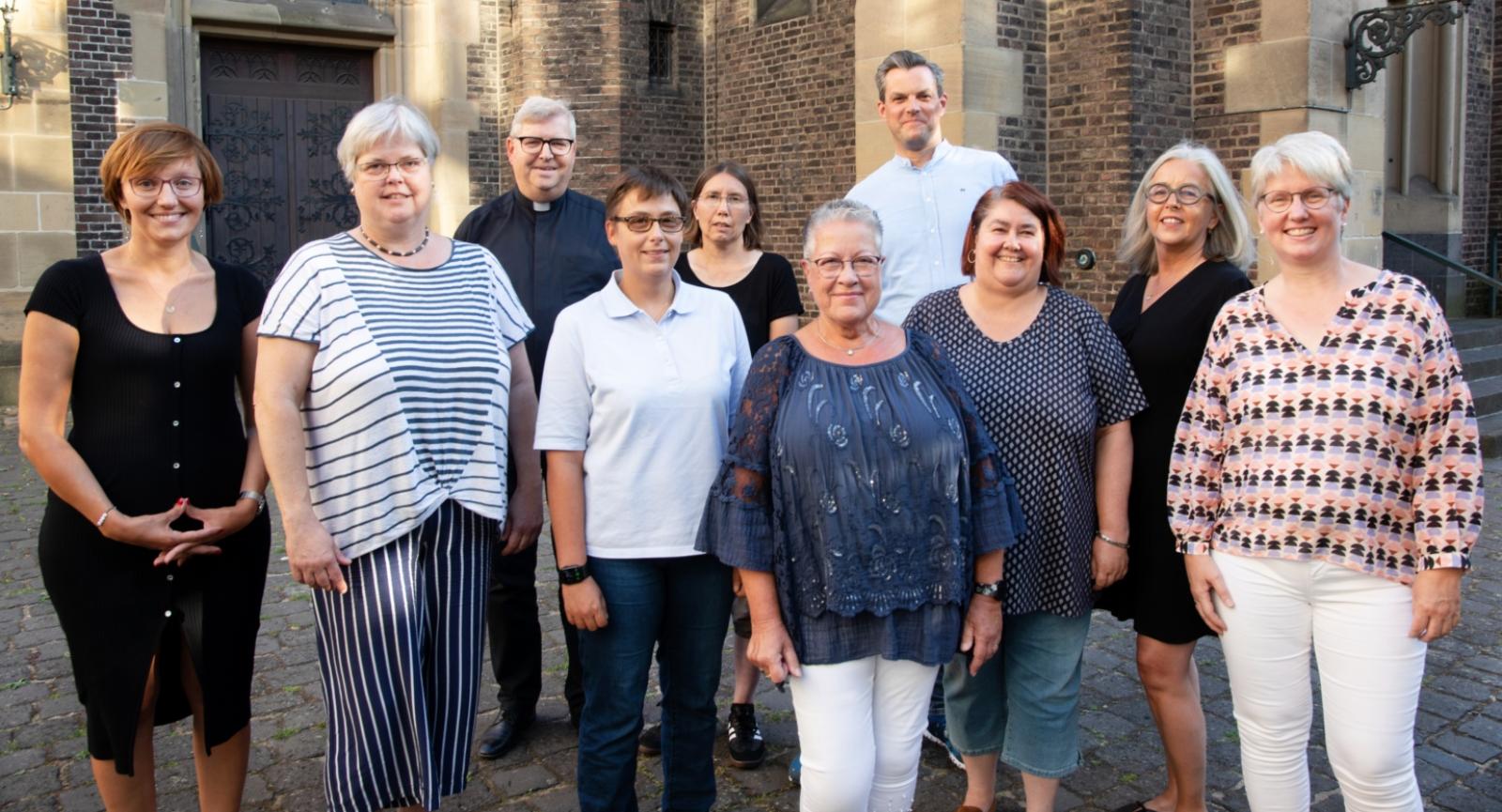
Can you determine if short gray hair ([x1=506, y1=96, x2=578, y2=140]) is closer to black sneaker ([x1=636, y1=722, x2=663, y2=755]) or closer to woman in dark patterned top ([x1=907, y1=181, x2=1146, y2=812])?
woman in dark patterned top ([x1=907, y1=181, x2=1146, y2=812])

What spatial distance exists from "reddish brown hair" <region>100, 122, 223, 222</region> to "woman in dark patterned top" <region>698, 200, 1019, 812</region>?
1528mm

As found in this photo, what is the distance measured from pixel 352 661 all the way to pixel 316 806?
3.47 ft

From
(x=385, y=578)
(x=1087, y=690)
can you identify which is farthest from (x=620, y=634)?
(x=1087, y=690)

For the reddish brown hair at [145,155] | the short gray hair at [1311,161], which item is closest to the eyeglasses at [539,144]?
the reddish brown hair at [145,155]

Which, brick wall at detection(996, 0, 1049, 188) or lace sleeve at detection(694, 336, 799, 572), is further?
brick wall at detection(996, 0, 1049, 188)

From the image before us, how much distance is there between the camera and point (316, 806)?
363 centimetres

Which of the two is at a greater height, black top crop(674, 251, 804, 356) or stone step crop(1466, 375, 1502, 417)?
black top crop(674, 251, 804, 356)

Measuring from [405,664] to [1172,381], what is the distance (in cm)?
200

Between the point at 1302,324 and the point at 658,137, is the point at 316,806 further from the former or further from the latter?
the point at 658,137

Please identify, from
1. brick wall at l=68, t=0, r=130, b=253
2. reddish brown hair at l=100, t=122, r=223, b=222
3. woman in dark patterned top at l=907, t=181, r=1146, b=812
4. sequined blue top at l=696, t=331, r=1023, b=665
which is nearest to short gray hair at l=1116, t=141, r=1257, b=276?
woman in dark patterned top at l=907, t=181, r=1146, b=812

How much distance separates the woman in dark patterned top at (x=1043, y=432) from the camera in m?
3.00

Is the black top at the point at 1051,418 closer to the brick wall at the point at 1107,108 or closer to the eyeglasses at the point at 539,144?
the eyeglasses at the point at 539,144

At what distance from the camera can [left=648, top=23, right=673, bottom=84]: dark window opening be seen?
1236 cm

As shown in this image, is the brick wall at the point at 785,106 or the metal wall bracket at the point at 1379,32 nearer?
the metal wall bracket at the point at 1379,32
